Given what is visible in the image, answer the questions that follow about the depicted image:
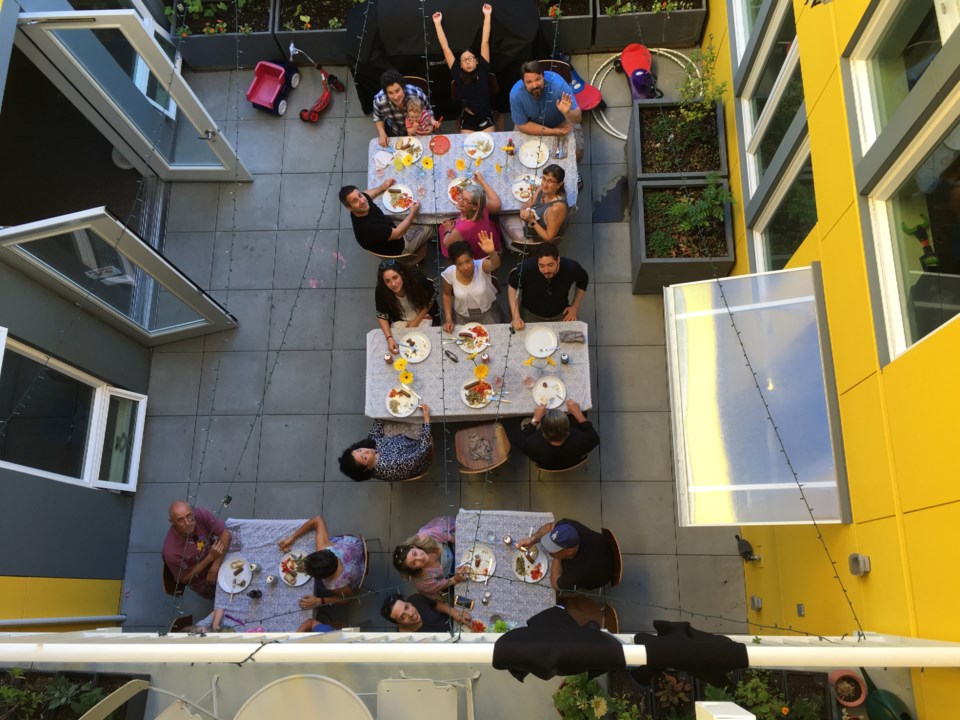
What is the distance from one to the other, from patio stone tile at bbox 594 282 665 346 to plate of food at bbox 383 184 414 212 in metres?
1.80

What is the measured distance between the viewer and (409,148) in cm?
571

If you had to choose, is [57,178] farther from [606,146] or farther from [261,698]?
[261,698]

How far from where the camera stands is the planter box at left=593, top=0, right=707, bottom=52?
643 centimetres

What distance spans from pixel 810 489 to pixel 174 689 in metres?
3.47

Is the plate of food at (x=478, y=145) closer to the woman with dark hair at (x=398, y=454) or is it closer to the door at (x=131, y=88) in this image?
the woman with dark hair at (x=398, y=454)

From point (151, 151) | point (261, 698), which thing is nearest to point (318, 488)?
point (261, 698)

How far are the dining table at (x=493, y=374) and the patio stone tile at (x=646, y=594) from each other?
1.41 meters

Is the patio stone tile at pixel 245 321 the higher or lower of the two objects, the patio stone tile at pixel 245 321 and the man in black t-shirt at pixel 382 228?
the lower

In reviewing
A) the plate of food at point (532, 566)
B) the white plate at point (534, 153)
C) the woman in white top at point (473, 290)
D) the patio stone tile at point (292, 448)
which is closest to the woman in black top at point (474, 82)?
the white plate at point (534, 153)

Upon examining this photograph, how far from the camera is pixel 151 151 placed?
6.46 meters

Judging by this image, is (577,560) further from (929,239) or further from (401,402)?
(929,239)

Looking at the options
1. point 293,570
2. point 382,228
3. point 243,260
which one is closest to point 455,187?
point 382,228

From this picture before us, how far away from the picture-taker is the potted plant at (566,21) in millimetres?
6477

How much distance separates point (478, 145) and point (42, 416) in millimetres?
3900
